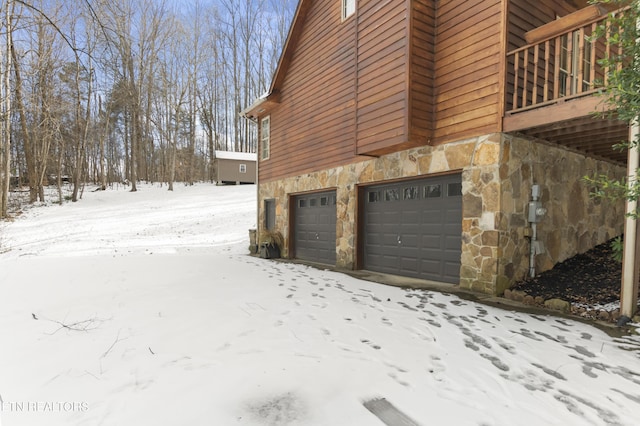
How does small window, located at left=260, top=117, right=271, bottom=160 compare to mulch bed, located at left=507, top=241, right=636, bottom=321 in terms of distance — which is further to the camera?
small window, located at left=260, top=117, right=271, bottom=160

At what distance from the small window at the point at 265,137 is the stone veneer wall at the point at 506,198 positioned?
520 cm

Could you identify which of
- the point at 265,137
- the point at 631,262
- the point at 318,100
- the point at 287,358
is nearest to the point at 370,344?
the point at 287,358

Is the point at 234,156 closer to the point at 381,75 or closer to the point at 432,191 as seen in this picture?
the point at 381,75

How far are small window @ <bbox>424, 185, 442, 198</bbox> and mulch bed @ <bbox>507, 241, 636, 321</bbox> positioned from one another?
77.4 inches

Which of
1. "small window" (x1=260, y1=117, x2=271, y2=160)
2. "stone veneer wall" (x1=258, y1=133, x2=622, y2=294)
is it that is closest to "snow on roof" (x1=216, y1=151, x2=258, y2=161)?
"small window" (x1=260, y1=117, x2=271, y2=160)

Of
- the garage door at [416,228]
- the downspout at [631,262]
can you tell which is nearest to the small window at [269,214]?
the garage door at [416,228]

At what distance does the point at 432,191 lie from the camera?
243 inches

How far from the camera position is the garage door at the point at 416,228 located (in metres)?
5.79

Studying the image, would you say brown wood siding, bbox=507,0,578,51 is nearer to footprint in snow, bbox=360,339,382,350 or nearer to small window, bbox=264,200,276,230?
footprint in snow, bbox=360,339,382,350

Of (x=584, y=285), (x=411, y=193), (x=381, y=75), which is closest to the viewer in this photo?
(x=584, y=285)

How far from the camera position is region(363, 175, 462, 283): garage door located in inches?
228

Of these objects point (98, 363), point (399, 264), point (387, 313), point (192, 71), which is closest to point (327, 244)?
point (399, 264)

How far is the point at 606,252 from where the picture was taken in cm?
611

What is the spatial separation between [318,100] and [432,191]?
4143 millimetres
